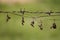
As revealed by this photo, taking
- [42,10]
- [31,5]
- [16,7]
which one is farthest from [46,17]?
[16,7]

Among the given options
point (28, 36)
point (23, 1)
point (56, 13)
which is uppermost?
point (23, 1)

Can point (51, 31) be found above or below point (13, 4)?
below

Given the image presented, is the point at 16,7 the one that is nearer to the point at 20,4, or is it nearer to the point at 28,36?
the point at 20,4

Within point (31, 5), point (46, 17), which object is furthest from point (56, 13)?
point (31, 5)

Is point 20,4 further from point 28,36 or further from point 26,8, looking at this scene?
point 28,36

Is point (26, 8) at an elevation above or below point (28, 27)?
above

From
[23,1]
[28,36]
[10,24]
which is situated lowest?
[28,36]
